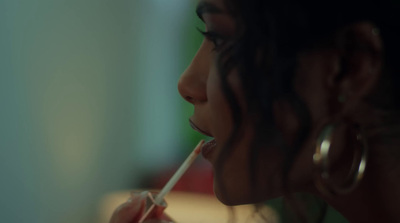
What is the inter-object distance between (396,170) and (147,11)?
3.48 feet

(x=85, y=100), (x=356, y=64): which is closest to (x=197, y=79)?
(x=356, y=64)

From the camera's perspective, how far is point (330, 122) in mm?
422

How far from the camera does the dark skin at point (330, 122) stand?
414mm

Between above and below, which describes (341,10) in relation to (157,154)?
above

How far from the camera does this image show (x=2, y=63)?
1114mm

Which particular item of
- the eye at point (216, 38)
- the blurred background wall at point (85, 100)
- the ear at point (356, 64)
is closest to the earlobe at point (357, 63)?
the ear at point (356, 64)

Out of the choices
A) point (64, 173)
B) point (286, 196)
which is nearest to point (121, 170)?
point (64, 173)

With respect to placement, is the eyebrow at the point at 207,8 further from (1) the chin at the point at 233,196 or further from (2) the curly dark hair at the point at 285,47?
(1) the chin at the point at 233,196

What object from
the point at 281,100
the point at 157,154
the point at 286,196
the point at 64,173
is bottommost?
the point at 157,154

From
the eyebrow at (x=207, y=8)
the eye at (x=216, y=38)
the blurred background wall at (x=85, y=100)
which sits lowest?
the blurred background wall at (x=85, y=100)

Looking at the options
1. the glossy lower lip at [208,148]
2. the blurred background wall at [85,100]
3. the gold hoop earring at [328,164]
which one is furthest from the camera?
the blurred background wall at [85,100]

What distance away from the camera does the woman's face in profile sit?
0.45 metres

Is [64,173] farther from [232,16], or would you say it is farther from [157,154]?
[232,16]

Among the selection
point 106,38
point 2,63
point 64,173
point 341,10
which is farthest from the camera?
point 106,38
